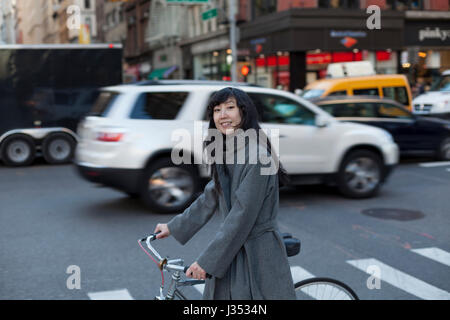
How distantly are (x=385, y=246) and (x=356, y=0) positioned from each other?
23.8 m

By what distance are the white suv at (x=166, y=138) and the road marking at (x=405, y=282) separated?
3009 mm

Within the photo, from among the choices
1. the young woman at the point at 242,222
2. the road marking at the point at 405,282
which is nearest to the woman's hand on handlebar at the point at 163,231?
the young woman at the point at 242,222

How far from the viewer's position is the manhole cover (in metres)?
8.23

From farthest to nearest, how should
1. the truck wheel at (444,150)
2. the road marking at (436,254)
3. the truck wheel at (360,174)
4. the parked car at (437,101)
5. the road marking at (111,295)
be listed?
the parked car at (437,101) < the truck wheel at (444,150) < the truck wheel at (360,174) < the road marking at (436,254) < the road marking at (111,295)

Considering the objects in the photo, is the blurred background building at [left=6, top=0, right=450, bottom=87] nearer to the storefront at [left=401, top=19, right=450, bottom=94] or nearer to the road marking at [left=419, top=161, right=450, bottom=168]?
the storefront at [left=401, top=19, right=450, bottom=94]

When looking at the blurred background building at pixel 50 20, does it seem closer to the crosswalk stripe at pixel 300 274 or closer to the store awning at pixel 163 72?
the store awning at pixel 163 72

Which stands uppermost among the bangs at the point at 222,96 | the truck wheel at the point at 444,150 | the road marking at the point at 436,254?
the bangs at the point at 222,96

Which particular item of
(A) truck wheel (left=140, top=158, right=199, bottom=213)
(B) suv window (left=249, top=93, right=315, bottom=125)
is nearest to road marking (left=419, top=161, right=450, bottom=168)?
(B) suv window (left=249, top=93, right=315, bottom=125)

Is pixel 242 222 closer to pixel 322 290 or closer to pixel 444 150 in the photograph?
pixel 322 290

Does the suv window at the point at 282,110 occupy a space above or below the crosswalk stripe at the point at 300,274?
above

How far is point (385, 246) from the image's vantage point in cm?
673

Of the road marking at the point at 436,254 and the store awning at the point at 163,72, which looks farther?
the store awning at the point at 163,72

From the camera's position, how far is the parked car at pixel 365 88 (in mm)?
16234

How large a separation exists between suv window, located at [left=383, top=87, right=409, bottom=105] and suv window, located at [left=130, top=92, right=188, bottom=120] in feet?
31.3
